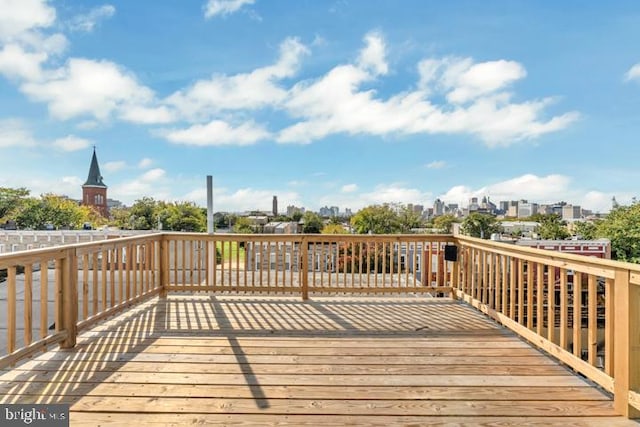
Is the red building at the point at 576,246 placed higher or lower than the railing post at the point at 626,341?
lower

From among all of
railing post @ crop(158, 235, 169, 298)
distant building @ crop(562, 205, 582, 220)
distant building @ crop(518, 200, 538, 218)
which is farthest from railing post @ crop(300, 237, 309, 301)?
distant building @ crop(518, 200, 538, 218)

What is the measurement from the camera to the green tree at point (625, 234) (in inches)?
867

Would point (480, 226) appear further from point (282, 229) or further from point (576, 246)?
point (282, 229)

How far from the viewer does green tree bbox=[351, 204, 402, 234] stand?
1003 inches

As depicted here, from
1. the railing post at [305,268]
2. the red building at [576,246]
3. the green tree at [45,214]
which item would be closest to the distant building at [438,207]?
the red building at [576,246]

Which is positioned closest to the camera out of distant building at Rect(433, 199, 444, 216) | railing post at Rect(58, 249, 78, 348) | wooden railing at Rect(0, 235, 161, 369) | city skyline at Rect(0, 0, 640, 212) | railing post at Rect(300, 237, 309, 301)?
wooden railing at Rect(0, 235, 161, 369)

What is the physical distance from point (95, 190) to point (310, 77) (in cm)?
5099

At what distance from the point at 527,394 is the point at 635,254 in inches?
1066

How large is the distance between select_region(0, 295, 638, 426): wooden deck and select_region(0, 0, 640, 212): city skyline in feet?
11.5

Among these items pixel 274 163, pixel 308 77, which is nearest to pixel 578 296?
pixel 308 77

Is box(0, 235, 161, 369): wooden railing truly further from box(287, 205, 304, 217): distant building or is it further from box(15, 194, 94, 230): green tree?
box(287, 205, 304, 217): distant building

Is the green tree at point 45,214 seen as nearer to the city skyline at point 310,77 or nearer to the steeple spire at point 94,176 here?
the city skyline at point 310,77

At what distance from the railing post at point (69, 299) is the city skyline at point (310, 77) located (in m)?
3.18

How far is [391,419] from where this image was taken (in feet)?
6.14
